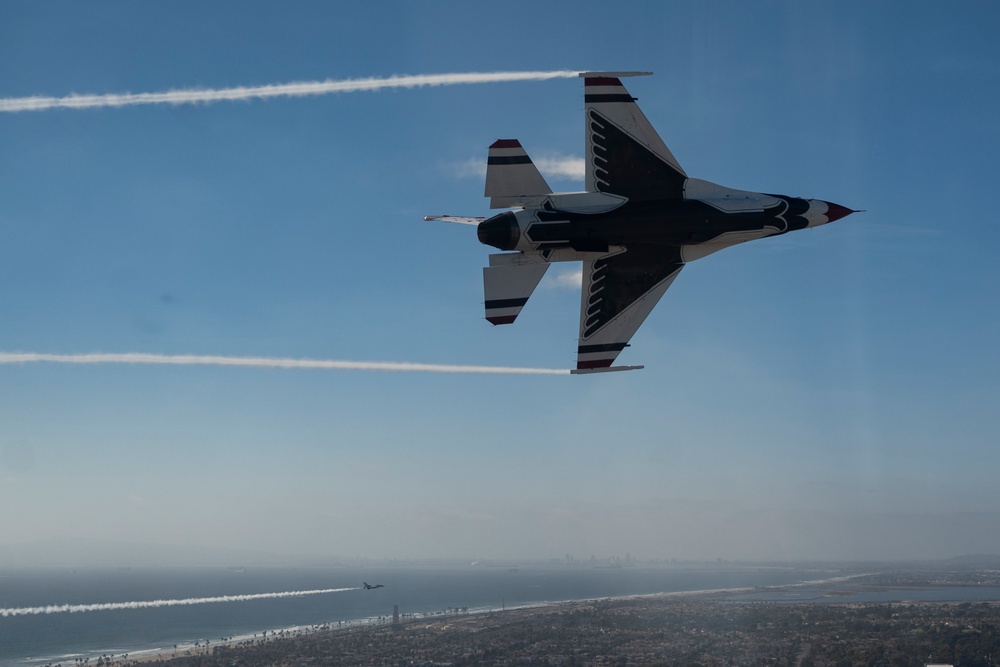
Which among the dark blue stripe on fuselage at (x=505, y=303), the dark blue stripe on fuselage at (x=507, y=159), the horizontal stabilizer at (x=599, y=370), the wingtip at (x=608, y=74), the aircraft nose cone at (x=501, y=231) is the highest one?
the wingtip at (x=608, y=74)

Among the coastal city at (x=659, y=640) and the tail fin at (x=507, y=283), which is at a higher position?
the tail fin at (x=507, y=283)

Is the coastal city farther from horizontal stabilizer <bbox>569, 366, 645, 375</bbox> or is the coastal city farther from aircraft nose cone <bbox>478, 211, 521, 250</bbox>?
aircraft nose cone <bbox>478, 211, 521, 250</bbox>

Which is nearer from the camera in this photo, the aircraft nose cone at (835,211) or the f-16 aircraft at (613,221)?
the f-16 aircraft at (613,221)

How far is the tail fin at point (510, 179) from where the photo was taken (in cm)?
2611

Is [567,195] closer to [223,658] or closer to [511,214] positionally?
[511,214]

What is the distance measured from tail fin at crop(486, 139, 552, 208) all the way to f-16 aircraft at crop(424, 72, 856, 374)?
1.4 inches

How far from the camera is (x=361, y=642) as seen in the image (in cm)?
15000

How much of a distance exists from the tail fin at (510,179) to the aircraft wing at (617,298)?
12.6ft

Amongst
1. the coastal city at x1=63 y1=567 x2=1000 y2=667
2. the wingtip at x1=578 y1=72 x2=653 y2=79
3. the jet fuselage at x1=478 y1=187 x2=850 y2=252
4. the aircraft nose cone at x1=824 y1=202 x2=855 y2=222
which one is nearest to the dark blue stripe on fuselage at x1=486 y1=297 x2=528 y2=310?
the jet fuselage at x1=478 y1=187 x2=850 y2=252

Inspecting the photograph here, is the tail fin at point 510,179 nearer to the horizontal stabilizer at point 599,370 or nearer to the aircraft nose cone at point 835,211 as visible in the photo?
the horizontal stabilizer at point 599,370

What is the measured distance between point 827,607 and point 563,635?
6653 centimetres

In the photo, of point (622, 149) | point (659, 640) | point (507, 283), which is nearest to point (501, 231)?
point (507, 283)

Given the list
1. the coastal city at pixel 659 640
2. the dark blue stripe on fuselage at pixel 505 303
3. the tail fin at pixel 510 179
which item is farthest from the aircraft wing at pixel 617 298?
the coastal city at pixel 659 640

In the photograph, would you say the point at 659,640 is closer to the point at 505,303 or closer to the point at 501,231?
the point at 505,303
